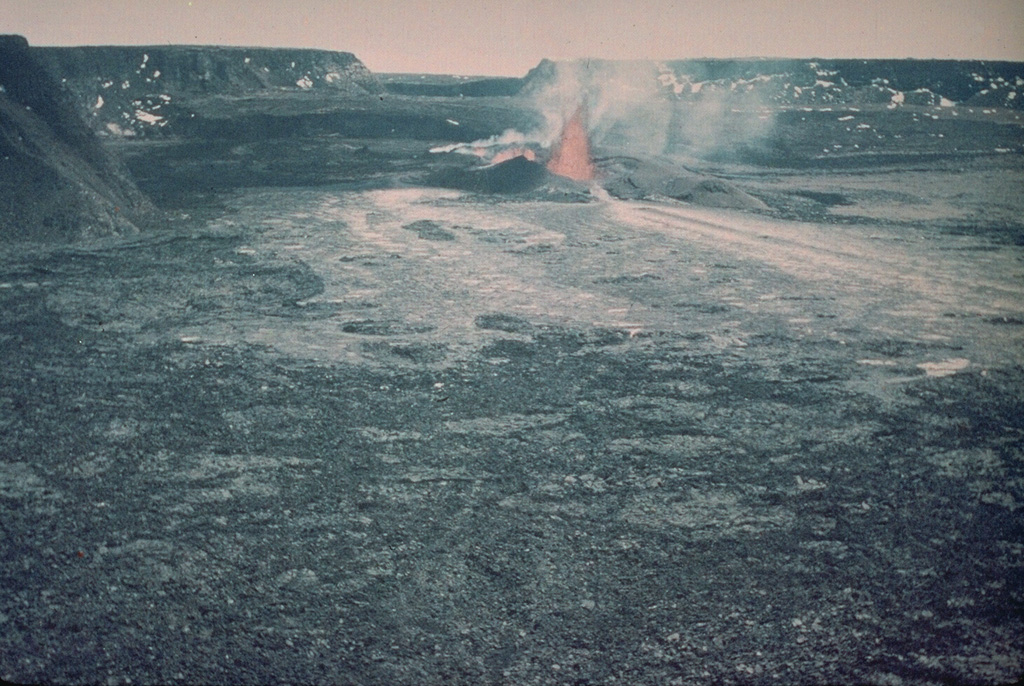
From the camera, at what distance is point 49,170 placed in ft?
25.5

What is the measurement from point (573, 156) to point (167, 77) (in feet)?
57.6

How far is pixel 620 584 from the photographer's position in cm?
249

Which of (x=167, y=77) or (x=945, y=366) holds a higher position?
(x=167, y=77)

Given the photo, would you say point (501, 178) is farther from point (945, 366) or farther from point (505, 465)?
point (505, 465)

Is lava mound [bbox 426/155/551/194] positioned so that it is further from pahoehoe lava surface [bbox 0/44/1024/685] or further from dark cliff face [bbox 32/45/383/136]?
dark cliff face [bbox 32/45/383/136]

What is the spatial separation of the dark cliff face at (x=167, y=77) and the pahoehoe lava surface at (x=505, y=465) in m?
15.4

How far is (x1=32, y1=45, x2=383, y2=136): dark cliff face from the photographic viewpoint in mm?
19984

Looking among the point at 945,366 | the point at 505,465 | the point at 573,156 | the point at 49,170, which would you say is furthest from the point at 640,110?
the point at 505,465

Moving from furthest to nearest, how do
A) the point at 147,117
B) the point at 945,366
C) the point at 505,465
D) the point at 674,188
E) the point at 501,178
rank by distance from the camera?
1. the point at 147,117
2. the point at 501,178
3. the point at 674,188
4. the point at 945,366
5. the point at 505,465

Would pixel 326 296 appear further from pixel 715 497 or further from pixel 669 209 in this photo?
pixel 669 209

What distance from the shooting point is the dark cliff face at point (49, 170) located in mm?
7410

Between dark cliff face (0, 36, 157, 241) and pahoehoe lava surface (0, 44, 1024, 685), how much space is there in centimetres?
57

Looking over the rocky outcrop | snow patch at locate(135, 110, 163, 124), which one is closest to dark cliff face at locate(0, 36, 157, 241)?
snow patch at locate(135, 110, 163, 124)

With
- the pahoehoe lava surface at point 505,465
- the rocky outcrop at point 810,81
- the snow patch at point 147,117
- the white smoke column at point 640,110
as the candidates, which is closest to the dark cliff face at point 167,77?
the snow patch at point 147,117
